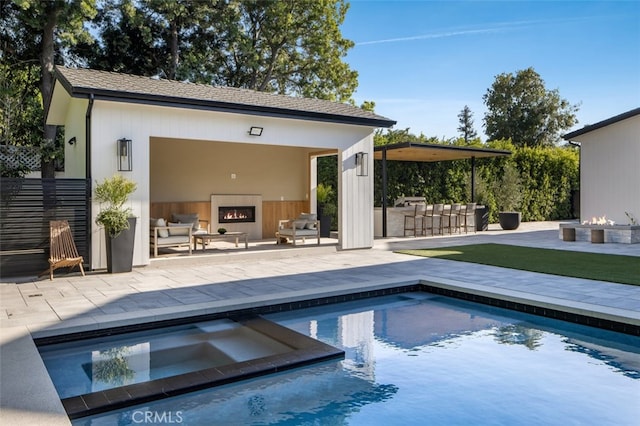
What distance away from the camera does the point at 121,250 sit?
8.61m

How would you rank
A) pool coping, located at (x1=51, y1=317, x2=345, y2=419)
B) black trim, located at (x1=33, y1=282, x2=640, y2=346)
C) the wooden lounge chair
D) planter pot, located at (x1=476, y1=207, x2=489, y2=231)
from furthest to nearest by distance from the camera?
planter pot, located at (x1=476, y1=207, x2=489, y2=231) < the wooden lounge chair < black trim, located at (x1=33, y1=282, x2=640, y2=346) < pool coping, located at (x1=51, y1=317, x2=345, y2=419)

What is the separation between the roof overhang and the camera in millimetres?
14506

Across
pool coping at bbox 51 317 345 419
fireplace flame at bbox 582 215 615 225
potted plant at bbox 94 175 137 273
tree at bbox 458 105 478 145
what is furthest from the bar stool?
tree at bbox 458 105 478 145

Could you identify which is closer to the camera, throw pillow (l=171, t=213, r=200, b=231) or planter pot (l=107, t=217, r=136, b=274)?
planter pot (l=107, t=217, r=136, b=274)

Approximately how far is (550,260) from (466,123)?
60.3m

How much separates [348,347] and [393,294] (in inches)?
94.6

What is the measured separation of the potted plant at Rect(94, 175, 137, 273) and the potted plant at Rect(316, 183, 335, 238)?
6723 mm

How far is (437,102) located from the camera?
116 ft

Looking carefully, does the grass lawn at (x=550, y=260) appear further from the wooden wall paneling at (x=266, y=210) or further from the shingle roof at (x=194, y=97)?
the wooden wall paneling at (x=266, y=210)

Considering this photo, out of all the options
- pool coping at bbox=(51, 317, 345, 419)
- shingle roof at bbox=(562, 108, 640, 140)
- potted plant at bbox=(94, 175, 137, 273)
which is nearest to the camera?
pool coping at bbox=(51, 317, 345, 419)

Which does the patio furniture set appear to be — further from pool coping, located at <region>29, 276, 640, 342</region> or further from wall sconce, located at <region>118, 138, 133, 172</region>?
wall sconce, located at <region>118, 138, 133, 172</region>

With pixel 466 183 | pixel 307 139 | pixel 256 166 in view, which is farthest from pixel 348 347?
pixel 466 183

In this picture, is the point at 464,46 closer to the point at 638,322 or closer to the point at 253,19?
the point at 253,19

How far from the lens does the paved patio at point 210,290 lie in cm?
411
